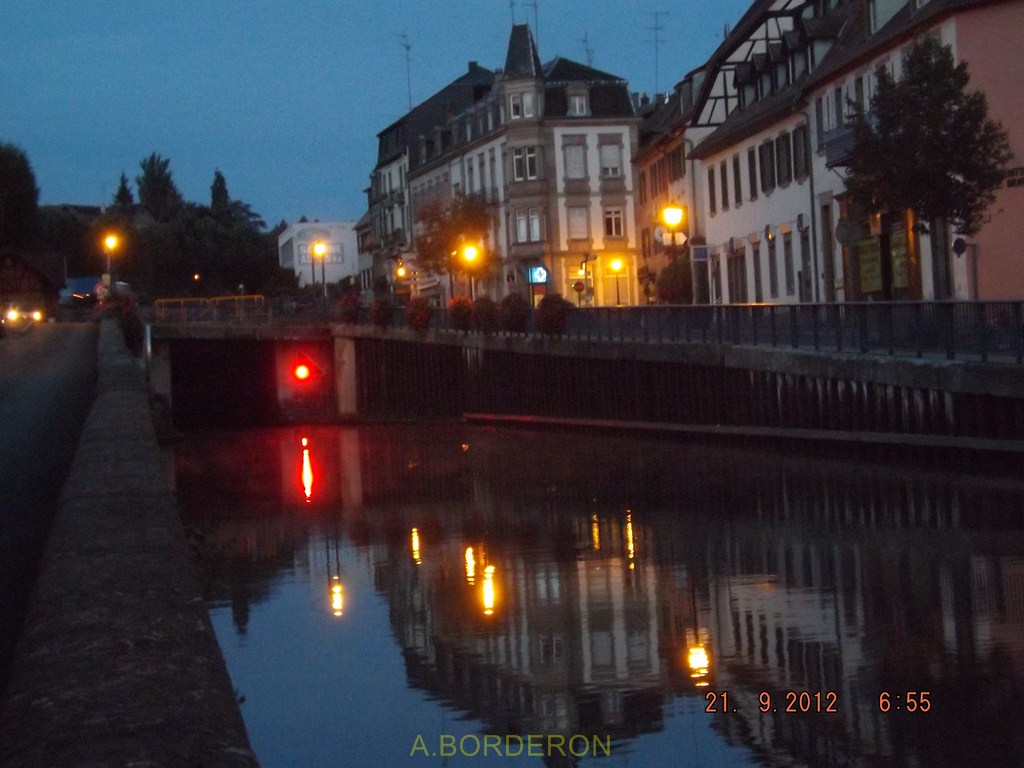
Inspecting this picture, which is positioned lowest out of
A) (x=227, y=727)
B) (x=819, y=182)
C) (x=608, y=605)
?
(x=608, y=605)

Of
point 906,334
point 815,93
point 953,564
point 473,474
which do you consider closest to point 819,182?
point 815,93

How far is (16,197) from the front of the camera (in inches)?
4759

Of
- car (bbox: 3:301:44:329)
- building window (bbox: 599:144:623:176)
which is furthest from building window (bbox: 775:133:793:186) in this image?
car (bbox: 3:301:44:329)

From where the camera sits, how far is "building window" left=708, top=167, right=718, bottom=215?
60.4 metres

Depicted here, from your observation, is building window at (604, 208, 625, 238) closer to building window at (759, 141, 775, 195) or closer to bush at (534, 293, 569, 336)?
building window at (759, 141, 775, 195)

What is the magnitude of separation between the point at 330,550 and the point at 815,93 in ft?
89.4

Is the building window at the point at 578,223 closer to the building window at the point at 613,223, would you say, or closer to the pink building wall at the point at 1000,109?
the building window at the point at 613,223

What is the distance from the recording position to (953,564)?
57.8ft

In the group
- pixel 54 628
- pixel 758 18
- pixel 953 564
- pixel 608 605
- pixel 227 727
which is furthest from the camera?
pixel 758 18

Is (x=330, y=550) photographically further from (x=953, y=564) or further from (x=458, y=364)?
(x=458, y=364)

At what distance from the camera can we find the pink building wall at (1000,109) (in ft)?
116

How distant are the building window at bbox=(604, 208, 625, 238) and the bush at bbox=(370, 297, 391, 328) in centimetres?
2285

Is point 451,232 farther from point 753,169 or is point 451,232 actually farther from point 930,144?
point 930,144

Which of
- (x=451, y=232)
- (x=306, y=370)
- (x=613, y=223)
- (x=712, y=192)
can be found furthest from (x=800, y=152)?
(x=451, y=232)
